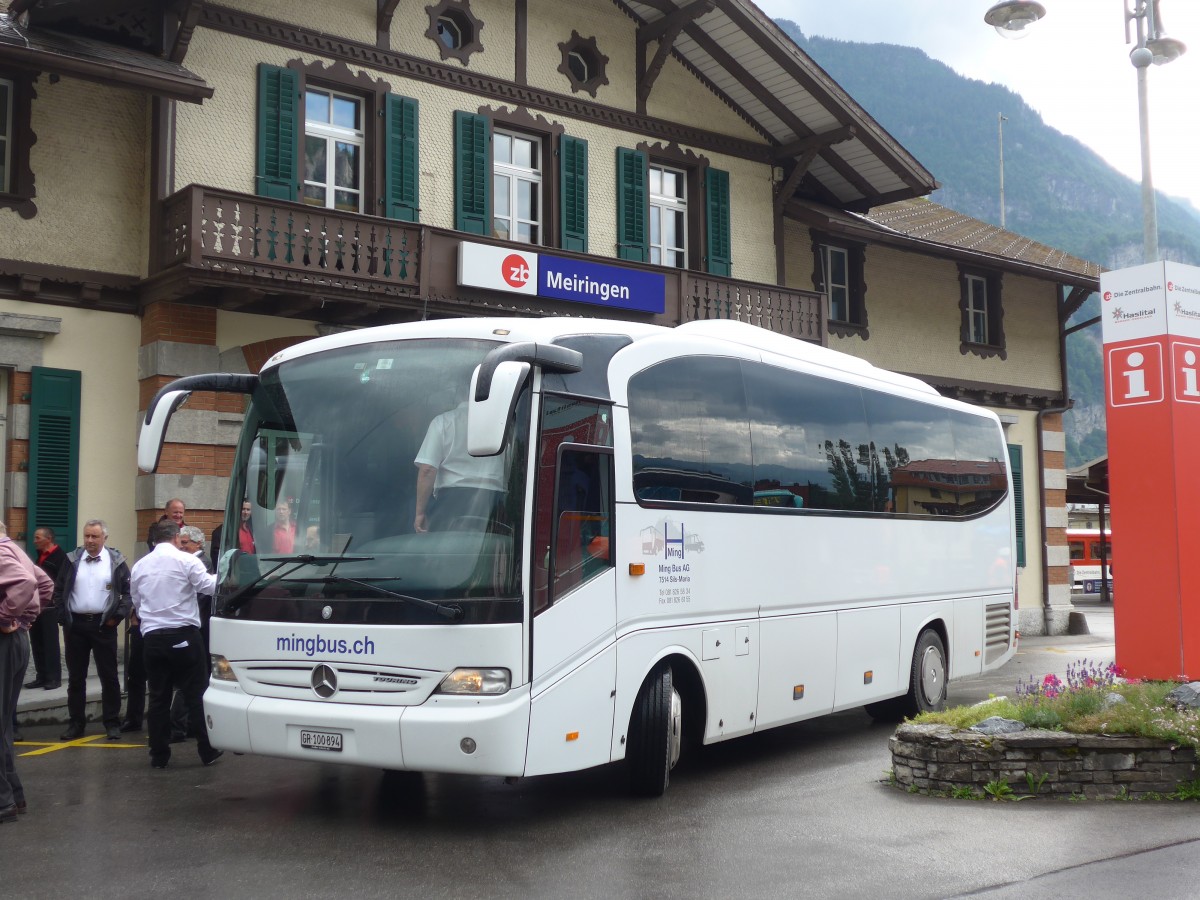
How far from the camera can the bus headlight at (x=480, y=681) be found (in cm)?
748

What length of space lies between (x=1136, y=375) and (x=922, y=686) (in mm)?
3411

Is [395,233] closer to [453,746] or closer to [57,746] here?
[57,746]

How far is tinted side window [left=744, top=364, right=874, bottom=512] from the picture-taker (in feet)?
33.7

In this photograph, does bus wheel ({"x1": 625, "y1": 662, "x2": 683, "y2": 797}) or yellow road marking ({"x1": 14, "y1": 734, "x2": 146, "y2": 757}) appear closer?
bus wheel ({"x1": 625, "y1": 662, "x2": 683, "y2": 797})

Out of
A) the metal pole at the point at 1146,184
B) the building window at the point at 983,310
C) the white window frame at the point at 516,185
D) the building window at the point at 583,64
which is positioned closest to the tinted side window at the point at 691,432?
the metal pole at the point at 1146,184

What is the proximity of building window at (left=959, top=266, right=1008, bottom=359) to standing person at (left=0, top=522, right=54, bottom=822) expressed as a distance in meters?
21.3

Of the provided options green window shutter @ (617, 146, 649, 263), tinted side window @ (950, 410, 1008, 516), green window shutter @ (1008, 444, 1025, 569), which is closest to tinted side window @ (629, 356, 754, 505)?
tinted side window @ (950, 410, 1008, 516)

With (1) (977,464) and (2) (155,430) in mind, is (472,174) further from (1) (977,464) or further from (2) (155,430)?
(2) (155,430)

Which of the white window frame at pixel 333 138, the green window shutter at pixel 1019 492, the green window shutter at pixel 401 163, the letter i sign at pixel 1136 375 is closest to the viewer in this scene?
the letter i sign at pixel 1136 375

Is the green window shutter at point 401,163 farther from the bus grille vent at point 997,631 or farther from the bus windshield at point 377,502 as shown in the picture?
the bus windshield at point 377,502

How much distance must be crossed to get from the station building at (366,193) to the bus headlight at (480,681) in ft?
29.3

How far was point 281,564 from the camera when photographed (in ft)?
26.4

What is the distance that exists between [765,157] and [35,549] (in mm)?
13213

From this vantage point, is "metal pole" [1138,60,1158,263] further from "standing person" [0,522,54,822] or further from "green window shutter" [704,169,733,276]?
"standing person" [0,522,54,822]
